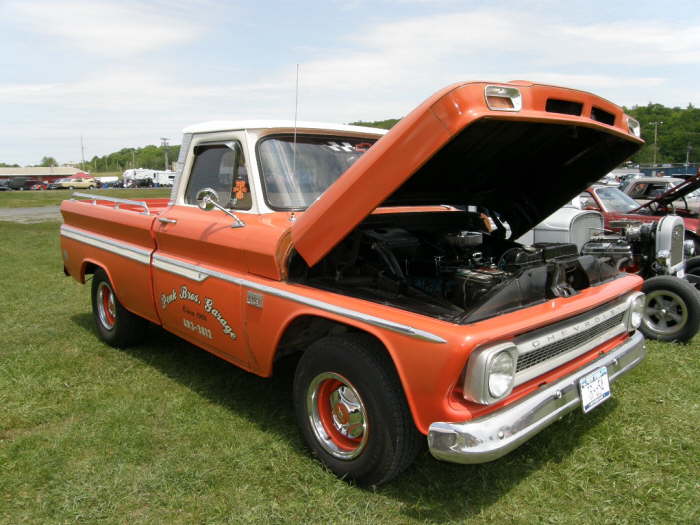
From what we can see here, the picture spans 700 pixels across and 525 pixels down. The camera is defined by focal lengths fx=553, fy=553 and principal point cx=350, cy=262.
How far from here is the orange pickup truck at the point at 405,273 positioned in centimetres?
236

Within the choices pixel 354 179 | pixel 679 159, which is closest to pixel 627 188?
pixel 354 179

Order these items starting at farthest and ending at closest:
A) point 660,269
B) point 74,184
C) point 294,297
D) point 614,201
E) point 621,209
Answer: point 74,184
point 614,201
point 621,209
point 660,269
point 294,297

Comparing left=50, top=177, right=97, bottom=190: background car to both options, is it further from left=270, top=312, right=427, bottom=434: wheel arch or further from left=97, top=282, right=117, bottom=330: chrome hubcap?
left=270, top=312, right=427, bottom=434: wheel arch

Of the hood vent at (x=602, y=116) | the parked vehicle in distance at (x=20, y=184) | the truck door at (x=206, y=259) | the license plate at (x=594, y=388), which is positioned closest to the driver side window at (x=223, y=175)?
the truck door at (x=206, y=259)

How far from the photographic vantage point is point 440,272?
10.5 ft

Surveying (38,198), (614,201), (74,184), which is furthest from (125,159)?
(614,201)

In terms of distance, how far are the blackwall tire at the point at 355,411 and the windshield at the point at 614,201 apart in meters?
7.00

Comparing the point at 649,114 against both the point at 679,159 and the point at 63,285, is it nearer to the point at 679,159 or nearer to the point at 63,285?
the point at 679,159

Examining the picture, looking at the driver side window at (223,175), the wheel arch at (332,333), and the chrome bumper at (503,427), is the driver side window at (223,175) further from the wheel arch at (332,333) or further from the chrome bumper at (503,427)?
the chrome bumper at (503,427)

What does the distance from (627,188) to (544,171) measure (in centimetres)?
890

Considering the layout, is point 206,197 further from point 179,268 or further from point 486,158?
point 486,158

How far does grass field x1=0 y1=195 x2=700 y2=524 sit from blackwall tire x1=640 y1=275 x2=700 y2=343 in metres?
0.37

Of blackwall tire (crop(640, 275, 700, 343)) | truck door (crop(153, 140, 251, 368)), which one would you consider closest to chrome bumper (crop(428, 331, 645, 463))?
truck door (crop(153, 140, 251, 368))

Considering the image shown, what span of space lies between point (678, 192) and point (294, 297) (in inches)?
247
